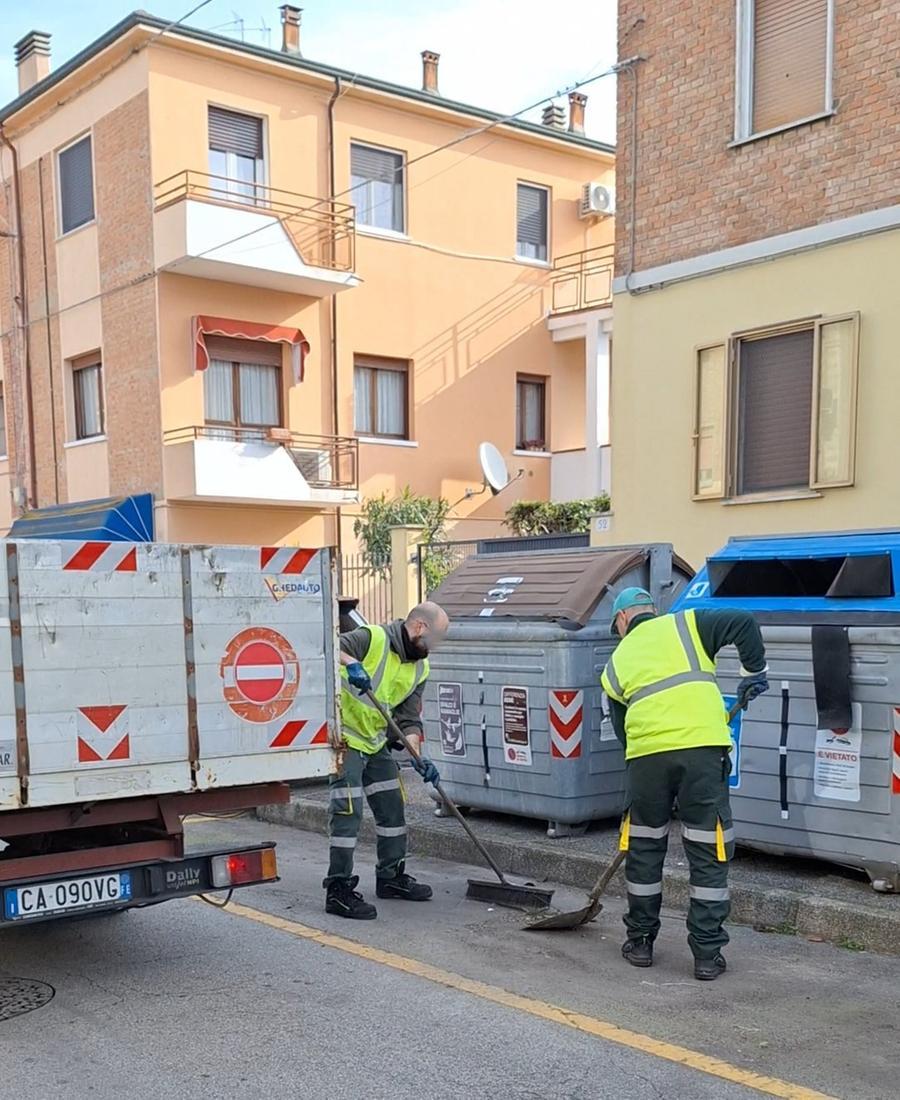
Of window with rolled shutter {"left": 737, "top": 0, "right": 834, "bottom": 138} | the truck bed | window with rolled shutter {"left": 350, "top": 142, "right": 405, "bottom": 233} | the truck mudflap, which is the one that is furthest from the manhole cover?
window with rolled shutter {"left": 350, "top": 142, "right": 405, "bottom": 233}

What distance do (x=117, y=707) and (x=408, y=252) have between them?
15.4 metres

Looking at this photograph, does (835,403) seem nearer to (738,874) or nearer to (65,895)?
(738,874)

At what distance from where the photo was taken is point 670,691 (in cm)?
472

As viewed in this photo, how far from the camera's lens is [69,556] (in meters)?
4.13

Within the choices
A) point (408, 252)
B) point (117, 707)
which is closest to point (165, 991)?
point (117, 707)

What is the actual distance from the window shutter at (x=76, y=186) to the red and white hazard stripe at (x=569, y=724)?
14.2 meters

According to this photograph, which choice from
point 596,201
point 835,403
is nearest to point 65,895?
point 835,403

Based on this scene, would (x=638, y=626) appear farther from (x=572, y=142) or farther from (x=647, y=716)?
(x=572, y=142)

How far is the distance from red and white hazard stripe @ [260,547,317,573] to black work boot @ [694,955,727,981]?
7.72 feet

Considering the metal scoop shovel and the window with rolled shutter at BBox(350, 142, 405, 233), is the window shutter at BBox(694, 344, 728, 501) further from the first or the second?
the window with rolled shutter at BBox(350, 142, 405, 233)

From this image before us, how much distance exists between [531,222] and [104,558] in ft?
57.1

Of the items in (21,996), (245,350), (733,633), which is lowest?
(21,996)

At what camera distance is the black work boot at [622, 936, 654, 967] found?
4781mm

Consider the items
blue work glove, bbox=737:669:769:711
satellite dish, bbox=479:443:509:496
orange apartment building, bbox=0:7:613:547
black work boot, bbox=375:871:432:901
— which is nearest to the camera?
blue work glove, bbox=737:669:769:711
